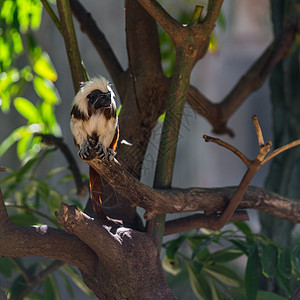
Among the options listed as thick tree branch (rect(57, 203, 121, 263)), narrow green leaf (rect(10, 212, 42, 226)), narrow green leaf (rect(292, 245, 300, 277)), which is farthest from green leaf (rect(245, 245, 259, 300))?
narrow green leaf (rect(10, 212, 42, 226))

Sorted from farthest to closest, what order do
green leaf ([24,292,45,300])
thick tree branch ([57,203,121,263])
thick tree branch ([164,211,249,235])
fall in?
green leaf ([24,292,45,300])
thick tree branch ([164,211,249,235])
thick tree branch ([57,203,121,263])

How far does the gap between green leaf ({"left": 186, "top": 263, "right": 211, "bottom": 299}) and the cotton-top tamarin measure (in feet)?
1.44

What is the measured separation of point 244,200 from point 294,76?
0.92 metres

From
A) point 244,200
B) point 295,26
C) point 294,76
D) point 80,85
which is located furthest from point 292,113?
point 80,85

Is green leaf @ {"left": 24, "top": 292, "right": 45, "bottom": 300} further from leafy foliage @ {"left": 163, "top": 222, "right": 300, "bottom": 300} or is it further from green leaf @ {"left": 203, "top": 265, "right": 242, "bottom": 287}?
green leaf @ {"left": 203, "top": 265, "right": 242, "bottom": 287}

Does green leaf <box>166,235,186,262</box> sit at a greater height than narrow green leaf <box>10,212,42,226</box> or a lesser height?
greater

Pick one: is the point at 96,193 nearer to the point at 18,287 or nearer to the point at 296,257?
the point at 296,257

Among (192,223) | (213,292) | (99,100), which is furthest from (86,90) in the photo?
(213,292)

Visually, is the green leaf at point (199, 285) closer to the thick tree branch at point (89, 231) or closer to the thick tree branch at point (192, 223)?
the thick tree branch at point (192, 223)

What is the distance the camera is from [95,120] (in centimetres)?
116

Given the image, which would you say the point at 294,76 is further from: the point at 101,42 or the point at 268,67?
the point at 101,42

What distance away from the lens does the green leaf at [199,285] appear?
1495 millimetres

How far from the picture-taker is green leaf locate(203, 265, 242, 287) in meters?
1.50

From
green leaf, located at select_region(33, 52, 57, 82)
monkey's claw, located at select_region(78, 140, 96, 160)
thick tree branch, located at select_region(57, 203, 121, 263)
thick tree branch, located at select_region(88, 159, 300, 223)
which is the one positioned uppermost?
green leaf, located at select_region(33, 52, 57, 82)
